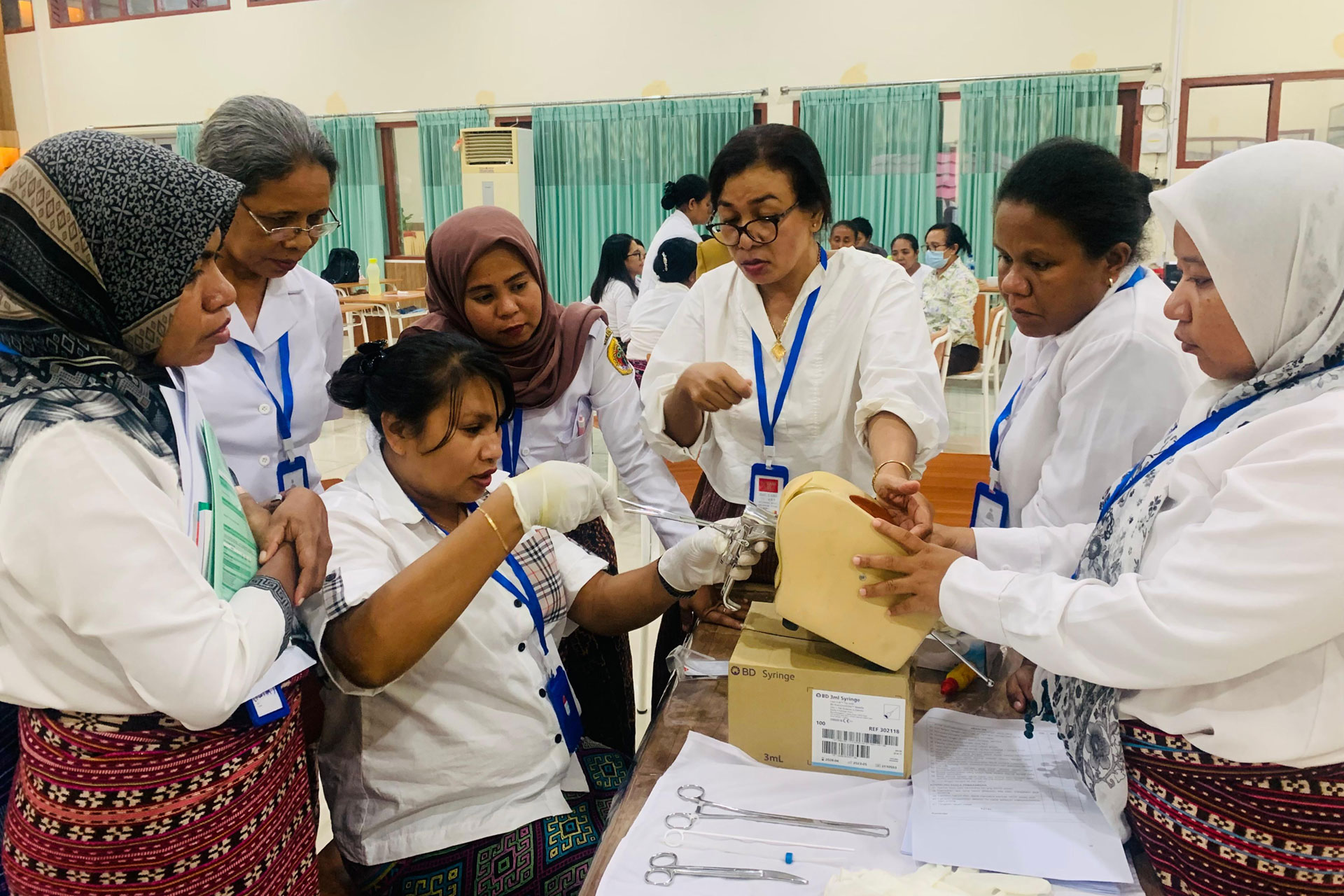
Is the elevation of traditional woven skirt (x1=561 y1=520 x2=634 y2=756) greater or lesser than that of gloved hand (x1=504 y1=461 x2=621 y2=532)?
lesser

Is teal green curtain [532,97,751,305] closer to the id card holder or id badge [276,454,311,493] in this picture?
id badge [276,454,311,493]

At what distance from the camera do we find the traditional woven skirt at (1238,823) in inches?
34.9

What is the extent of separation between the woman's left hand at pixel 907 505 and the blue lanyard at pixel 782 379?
1.57ft

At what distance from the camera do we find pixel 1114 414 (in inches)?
58.7

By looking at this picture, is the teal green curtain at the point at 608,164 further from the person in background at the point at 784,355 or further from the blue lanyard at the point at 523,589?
the blue lanyard at the point at 523,589

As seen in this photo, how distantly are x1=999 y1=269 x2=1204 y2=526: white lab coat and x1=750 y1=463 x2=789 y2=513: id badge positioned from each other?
457mm

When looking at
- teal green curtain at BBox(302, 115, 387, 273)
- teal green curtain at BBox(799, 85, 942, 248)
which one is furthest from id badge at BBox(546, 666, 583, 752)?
teal green curtain at BBox(302, 115, 387, 273)

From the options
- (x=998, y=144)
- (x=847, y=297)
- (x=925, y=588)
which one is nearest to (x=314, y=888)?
(x=925, y=588)

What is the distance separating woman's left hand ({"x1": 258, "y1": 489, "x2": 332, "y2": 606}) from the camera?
3.91 feet

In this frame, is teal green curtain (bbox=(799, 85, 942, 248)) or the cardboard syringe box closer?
the cardboard syringe box

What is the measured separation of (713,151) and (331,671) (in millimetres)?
7791

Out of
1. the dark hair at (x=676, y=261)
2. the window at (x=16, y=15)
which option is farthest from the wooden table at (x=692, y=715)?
the window at (x=16, y=15)

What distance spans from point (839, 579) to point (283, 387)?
1.28m

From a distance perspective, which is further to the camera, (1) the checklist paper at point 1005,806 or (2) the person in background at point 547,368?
(2) the person in background at point 547,368
